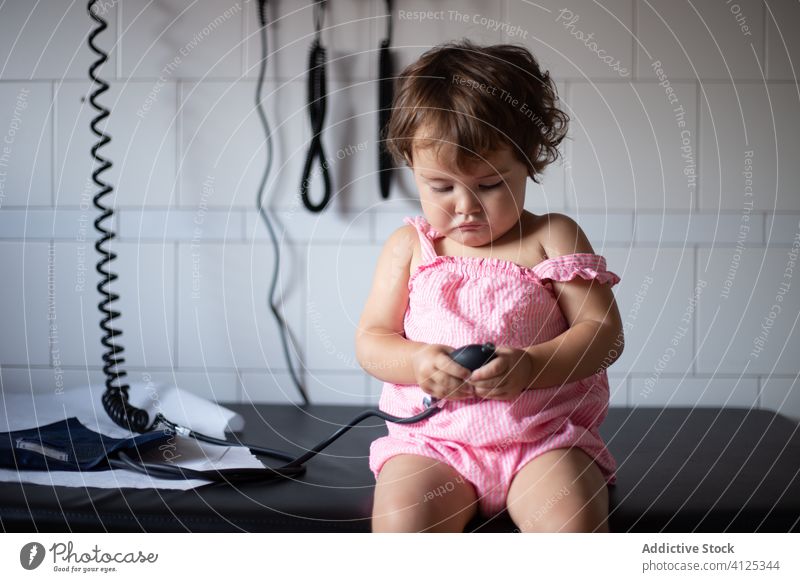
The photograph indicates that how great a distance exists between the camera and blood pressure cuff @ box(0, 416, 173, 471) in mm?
747

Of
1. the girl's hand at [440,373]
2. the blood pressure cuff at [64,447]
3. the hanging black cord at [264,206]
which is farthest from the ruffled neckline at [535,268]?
the hanging black cord at [264,206]

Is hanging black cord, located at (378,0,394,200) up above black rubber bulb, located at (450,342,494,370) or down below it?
above

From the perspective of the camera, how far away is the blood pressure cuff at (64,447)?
29.4 inches

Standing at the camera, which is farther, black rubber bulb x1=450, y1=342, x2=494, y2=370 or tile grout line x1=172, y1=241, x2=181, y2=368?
tile grout line x1=172, y1=241, x2=181, y2=368

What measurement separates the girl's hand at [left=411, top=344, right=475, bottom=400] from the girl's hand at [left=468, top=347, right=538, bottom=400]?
1 centimetres

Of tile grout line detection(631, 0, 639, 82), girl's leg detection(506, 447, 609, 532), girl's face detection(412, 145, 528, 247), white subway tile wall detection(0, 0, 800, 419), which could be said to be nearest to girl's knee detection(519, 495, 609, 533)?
girl's leg detection(506, 447, 609, 532)

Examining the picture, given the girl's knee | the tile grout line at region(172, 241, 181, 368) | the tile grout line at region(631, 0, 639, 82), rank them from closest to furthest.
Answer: the girl's knee → the tile grout line at region(631, 0, 639, 82) → the tile grout line at region(172, 241, 181, 368)

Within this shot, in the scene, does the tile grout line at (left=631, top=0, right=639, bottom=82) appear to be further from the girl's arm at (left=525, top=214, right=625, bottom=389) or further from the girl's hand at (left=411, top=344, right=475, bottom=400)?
the girl's hand at (left=411, top=344, right=475, bottom=400)

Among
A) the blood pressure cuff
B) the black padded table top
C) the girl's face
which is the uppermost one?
the girl's face

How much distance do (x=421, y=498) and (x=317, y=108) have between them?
2.23ft

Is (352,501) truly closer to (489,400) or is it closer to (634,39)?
(489,400)

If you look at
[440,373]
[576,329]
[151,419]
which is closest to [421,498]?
[440,373]

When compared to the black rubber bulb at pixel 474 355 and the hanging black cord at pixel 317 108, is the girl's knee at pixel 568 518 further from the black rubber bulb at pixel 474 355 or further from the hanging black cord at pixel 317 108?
the hanging black cord at pixel 317 108
